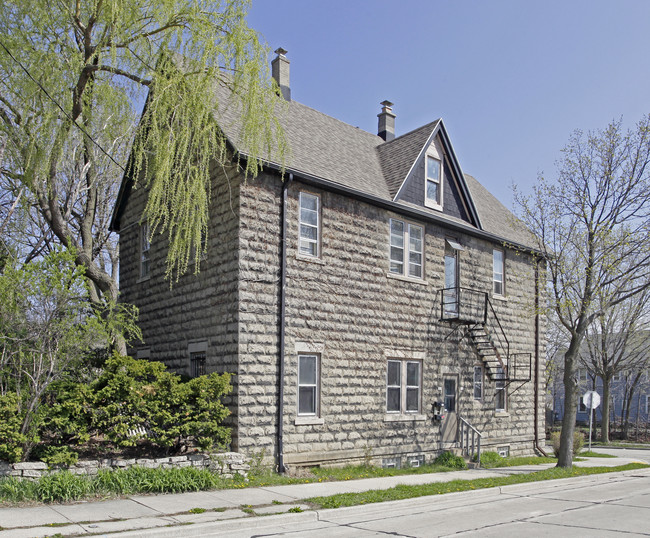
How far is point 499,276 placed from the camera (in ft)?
69.8

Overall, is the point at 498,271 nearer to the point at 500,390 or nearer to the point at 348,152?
the point at 500,390

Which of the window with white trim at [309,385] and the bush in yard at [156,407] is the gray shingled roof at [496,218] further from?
the bush in yard at [156,407]

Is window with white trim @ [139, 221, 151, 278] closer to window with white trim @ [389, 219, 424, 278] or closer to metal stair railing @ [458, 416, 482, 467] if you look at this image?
window with white trim @ [389, 219, 424, 278]

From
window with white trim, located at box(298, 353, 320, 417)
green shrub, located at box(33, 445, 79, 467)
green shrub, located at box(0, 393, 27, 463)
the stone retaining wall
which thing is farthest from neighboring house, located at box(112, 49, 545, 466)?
green shrub, located at box(0, 393, 27, 463)

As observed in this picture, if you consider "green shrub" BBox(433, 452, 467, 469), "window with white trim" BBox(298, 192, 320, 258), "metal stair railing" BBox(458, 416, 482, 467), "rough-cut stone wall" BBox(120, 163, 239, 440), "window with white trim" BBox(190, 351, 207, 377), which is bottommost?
"green shrub" BBox(433, 452, 467, 469)

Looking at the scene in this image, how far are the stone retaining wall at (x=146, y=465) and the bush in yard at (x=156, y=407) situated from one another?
311 millimetres

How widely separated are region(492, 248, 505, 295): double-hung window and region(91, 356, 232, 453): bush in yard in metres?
11.3

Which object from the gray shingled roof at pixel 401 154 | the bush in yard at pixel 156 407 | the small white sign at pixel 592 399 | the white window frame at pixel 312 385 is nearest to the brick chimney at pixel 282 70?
the gray shingled roof at pixel 401 154

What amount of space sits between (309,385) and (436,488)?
3857 mm

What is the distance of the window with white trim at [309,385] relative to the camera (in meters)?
14.7

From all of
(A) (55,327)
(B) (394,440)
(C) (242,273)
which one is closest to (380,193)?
(C) (242,273)

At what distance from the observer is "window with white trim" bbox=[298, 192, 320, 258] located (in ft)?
50.5

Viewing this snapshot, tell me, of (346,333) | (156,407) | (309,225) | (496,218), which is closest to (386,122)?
(496,218)

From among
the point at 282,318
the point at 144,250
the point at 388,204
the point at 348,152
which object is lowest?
the point at 282,318
